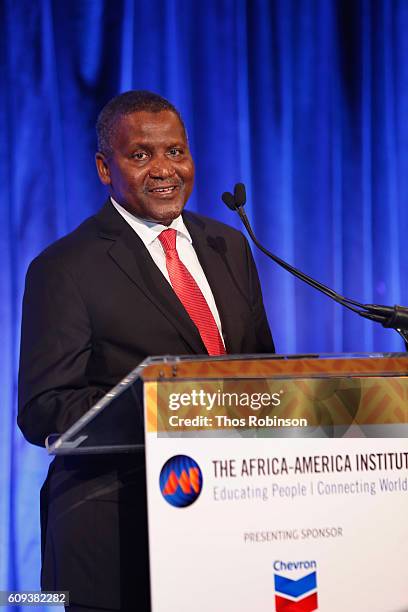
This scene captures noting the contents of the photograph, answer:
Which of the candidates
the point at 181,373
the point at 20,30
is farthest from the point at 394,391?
the point at 20,30

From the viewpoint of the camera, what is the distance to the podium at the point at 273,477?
1.33 meters

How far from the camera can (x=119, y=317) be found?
196 cm

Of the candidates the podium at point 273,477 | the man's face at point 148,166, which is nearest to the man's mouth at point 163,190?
the man's face at point 148,166

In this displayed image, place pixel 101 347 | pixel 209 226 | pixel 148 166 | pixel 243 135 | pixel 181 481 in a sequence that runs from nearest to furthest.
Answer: pixel 181 481 < pixel 101 347 < pixel 148 166 < pixel 209 226 < pixel 243 135

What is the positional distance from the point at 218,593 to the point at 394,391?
1.50 ft

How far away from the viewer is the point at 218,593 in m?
1.33

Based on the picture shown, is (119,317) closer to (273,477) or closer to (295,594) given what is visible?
(273,477)

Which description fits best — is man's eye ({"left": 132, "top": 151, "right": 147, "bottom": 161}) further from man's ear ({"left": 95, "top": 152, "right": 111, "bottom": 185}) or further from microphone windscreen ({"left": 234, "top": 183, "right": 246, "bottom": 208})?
microphone windscreen ({"left": 234, "top": 183, "right": 246, "bottom": 208})

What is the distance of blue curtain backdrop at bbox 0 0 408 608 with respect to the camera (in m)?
3.09

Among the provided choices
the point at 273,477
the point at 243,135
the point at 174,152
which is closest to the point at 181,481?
the point at 273,477

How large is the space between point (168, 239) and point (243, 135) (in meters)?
1.35

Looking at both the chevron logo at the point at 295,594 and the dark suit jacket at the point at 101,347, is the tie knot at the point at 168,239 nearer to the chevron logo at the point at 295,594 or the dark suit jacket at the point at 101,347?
the dark suit jacket at the point at 101,347

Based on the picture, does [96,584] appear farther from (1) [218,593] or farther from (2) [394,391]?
(2) [394,391]

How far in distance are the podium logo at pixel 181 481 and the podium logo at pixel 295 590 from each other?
0.61 ft
